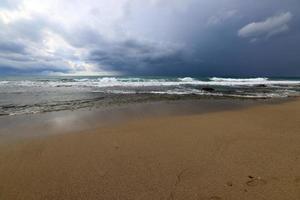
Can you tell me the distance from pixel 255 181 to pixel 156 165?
1341 mm

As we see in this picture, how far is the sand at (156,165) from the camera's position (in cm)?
236

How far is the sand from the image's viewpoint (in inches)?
92.8

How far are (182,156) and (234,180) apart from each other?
0.94m

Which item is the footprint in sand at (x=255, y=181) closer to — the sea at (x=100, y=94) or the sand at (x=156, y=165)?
the sand at (x=156, y=165)

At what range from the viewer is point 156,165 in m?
2.99

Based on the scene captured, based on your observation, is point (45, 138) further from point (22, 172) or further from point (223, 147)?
point (223, 147)

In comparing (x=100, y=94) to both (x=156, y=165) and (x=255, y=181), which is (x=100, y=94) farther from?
(x=255, y=181)

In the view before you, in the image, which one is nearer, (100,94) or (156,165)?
(156,165)

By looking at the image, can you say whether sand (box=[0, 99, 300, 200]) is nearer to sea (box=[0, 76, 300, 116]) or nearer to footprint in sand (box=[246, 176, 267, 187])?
footprint in sand (box=[246, 176, 267, 187])

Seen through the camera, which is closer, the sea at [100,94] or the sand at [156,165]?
the sand at [156,165]

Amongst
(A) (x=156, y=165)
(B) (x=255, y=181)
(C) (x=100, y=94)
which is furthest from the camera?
(C) (x=100, y=94)

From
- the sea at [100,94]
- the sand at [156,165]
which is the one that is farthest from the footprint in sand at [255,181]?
the sea at [100,94]

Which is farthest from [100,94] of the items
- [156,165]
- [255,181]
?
[255,181]

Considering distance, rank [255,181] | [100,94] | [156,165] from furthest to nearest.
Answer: [100,94], [156,165], [255,181]
